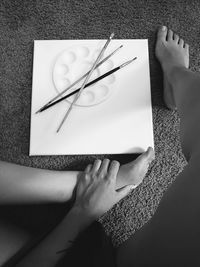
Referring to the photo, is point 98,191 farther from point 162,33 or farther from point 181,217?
point 162,33

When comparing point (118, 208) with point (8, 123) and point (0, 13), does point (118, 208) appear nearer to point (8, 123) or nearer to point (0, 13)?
point (8, 123)

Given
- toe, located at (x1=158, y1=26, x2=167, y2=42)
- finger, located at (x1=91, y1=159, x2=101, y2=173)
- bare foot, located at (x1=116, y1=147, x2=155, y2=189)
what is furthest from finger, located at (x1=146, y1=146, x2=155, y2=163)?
toe, located at (x1=158, y1=26, x2=167, y2=42)

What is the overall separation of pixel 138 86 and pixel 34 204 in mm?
389

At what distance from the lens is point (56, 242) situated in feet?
2.07

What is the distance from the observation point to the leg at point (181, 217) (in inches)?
17.4

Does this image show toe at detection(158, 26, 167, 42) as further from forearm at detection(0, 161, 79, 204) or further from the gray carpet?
forearm at detection(0, 161, 79, 204)

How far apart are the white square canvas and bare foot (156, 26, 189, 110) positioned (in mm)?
43

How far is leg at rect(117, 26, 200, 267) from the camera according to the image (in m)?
0.44

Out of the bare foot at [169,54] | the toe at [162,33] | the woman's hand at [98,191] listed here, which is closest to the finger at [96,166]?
the woman's hand at [98,191]

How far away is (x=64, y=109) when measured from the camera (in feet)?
2.47

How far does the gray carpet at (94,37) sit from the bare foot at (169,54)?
0.07 ft

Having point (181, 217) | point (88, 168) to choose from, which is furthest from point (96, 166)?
point (181, 217)

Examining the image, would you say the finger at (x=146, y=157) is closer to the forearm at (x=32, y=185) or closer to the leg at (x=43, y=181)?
the leg at (x=43, y=181)

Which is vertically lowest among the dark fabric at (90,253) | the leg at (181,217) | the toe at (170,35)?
the dark fabric at (90,253)
